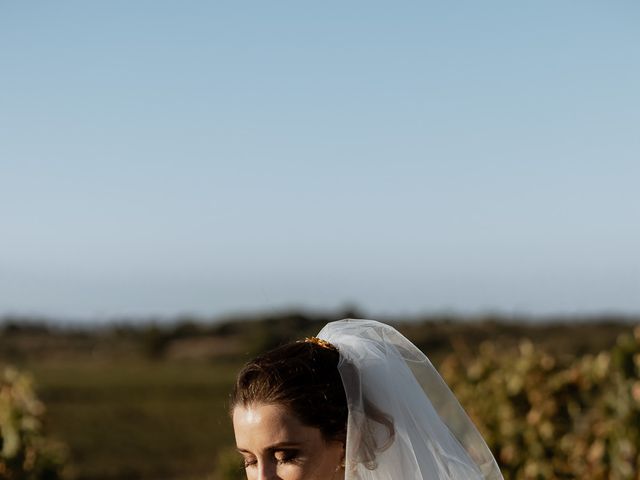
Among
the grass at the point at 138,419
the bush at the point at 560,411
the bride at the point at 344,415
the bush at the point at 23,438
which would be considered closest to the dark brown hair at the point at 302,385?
the bride at the point at 344,415

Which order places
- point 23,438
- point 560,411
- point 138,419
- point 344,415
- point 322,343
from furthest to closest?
point 138,419, point 560,411, point 23,438, point 322,343, point 344,415

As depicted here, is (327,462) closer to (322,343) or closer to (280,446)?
(280,446)

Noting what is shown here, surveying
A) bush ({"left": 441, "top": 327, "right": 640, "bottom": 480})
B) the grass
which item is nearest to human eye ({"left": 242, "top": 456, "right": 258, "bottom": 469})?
bush ({"left": 441, "top": 327, "right": 640, "bottom": 480})

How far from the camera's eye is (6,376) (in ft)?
21.3

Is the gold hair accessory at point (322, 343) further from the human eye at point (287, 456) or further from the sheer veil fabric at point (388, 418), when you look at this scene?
the human eye at point (287, 456)

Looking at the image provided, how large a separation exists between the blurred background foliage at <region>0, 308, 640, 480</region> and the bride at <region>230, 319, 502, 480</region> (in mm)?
675

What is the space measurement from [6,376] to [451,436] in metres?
3.88

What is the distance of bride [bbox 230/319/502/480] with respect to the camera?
314 centimetres

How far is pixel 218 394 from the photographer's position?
71.4 feet

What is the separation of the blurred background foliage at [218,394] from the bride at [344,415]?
0.68 metres

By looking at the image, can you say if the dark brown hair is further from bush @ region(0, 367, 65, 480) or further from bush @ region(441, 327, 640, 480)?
bush @ region(441, 327, 640, 480)

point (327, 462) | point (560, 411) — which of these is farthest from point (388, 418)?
point (560, 411)

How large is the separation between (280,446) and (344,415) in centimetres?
27

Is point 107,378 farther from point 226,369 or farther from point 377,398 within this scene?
point 377,398
